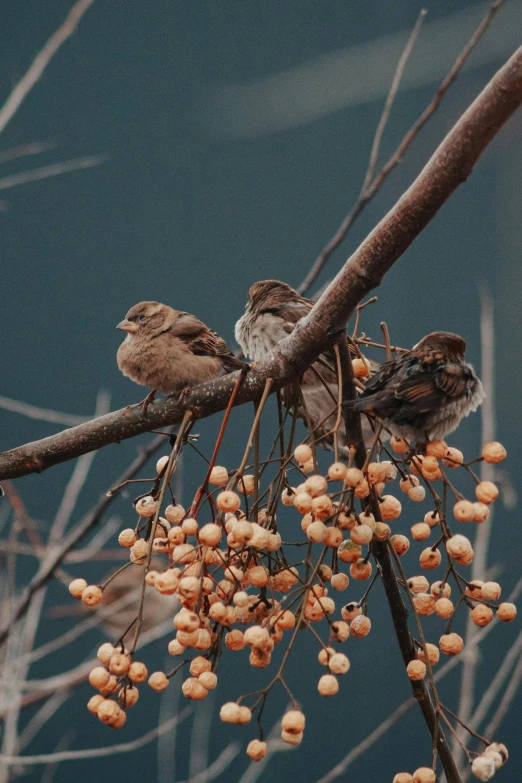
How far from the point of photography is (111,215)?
325cm

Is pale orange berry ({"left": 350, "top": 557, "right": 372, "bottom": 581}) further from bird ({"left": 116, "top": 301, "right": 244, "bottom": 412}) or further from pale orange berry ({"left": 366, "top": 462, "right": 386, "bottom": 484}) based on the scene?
bird ({"left": 116, "top": 301, "right": 244, "bottom": 412})

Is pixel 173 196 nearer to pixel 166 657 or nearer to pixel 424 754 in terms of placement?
pixel 166 657

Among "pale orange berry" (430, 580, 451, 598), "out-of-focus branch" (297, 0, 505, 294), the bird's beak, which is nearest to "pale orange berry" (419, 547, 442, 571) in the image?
"pale orange berry" (430, 580, 451, 598)

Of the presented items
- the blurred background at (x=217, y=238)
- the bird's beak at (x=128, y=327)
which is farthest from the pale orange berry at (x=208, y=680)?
the blurred background at (x=217, y=238)

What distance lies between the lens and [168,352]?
176 centimetres

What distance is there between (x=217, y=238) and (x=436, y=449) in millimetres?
2449

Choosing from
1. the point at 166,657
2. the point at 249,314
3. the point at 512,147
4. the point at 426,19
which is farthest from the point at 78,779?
the point at 426,19

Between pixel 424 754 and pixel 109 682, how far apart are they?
9.00 feet

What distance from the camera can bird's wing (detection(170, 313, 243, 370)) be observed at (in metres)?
1.82

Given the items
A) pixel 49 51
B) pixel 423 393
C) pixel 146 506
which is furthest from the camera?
pixel 49 51

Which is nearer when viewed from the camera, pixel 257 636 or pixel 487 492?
pixel 257 636

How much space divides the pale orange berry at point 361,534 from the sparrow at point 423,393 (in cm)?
19

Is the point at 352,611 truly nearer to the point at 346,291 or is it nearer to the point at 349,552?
the point at 349,552

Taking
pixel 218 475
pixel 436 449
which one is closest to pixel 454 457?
pixel 436 449
